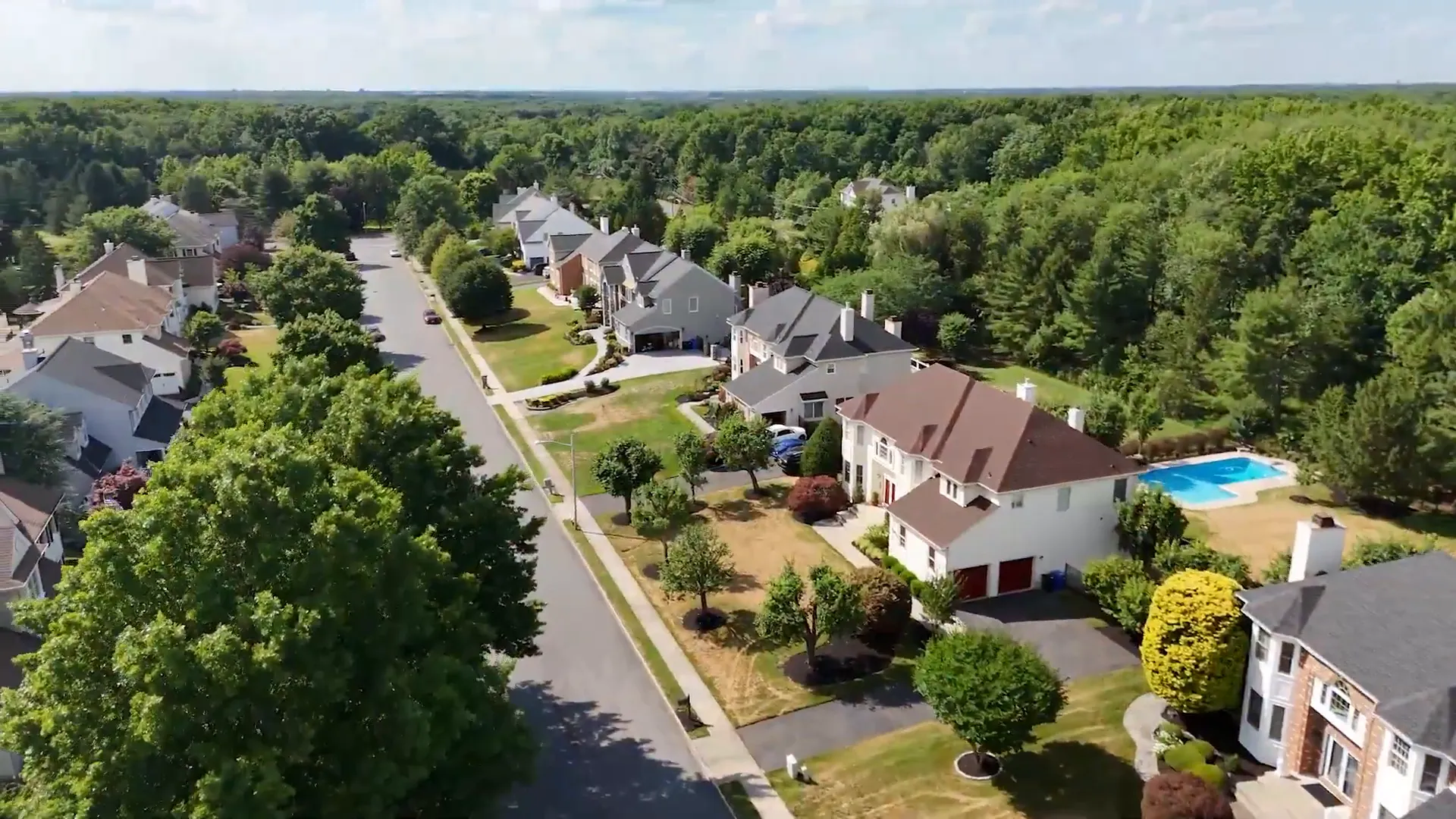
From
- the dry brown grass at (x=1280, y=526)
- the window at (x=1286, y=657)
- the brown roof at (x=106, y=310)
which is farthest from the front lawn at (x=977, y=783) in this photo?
the brown roof at (x=106, y=310)

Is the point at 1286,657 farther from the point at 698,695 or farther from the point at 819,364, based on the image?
the point at 819,364

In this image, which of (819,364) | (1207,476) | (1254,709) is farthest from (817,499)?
(1207,476)

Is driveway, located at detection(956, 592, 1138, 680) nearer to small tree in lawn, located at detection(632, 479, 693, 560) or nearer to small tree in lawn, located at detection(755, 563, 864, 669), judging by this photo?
small tree in lawn, located at detection(755, 563, 864, 669)

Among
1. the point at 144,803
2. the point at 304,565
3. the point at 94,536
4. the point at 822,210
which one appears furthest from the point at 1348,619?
the point at 822,210

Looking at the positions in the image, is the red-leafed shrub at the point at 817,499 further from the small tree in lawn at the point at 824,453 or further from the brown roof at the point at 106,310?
the brown roof at the point at 106,310

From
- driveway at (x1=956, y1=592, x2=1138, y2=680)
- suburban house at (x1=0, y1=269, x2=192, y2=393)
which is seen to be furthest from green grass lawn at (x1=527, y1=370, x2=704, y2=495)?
suburban house at (x1=0, y1=269, x2=192, y2=393)
